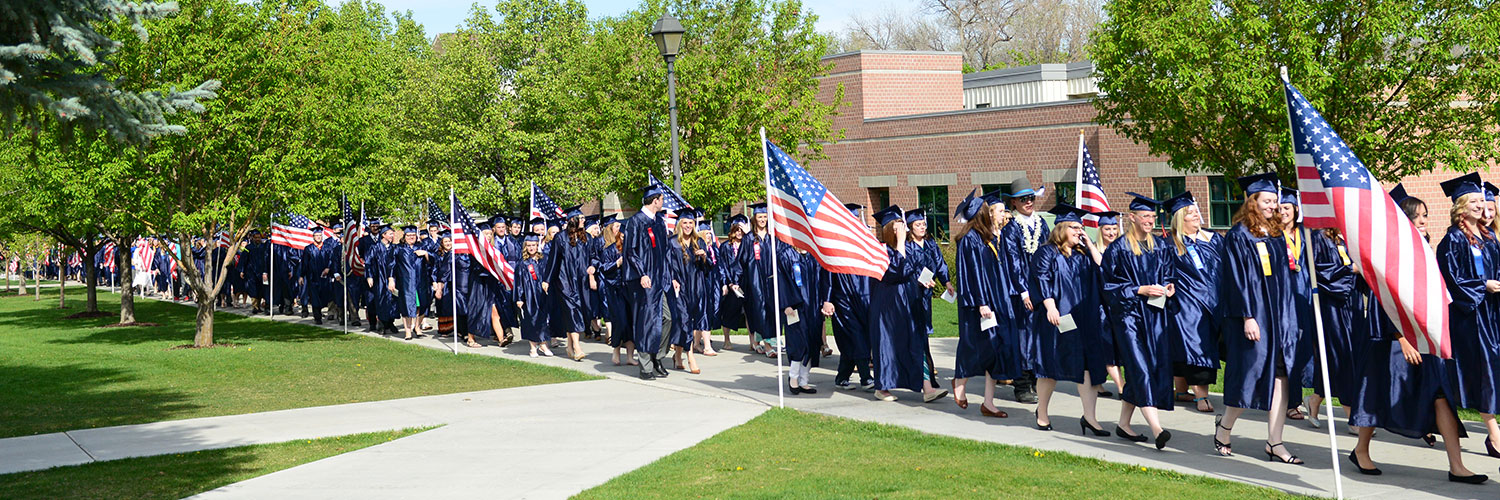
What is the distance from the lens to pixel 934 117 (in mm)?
33594

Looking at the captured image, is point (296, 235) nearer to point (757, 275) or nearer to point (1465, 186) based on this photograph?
point (757, 275)

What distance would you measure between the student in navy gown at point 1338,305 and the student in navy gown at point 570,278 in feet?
28.9

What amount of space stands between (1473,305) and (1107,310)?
234 centimetres

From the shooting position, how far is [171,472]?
8.59m

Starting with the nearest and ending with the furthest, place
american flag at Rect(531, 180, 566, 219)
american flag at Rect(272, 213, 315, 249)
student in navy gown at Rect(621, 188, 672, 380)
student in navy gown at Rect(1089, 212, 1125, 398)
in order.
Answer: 1. student in navy gown at Rect(1089, 212, 1125, 398)
2. student in navy gown at Rect(621, 188, 672, 380)
3. american flag at Rect(531, 180, 566, 219)
4. american flag at Rect(272, 213, 315, 249)

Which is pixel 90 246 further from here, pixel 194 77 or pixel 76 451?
pixel 76 451

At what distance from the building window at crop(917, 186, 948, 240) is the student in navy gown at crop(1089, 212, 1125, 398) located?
24.1m

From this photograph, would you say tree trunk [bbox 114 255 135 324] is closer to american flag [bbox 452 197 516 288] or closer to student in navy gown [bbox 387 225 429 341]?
student in navy gown [bbox 387 225 429 341]

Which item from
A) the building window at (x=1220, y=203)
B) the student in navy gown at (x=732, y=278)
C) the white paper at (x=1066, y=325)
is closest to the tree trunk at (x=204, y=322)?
the student in navy gown at (x=732, y=278)

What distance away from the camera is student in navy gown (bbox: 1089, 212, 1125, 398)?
883 centimetres

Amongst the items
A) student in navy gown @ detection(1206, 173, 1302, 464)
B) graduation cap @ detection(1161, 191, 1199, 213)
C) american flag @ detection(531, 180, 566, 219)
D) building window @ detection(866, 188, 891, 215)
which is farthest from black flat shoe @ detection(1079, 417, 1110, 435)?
building window @ detection(866, 188, 891, 215)

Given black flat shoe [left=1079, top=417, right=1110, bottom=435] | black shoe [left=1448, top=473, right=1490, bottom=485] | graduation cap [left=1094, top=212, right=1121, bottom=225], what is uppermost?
graduation cap [left=1094, top=212, right=1121, bottom=225]

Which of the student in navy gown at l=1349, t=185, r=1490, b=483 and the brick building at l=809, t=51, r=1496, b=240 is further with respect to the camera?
the brick building at l=809, t=51, r=1496, b=240

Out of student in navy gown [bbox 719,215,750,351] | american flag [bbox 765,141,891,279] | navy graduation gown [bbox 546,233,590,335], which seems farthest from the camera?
student in navy gown [bbox 719,215,750,351]
